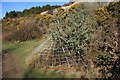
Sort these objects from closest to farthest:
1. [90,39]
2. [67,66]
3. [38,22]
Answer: [67,66] → [90,39] → [38,22]

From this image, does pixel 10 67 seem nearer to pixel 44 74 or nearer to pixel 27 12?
pixel 44 74

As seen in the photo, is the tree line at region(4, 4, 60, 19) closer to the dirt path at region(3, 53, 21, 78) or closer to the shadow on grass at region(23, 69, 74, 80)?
the dirt path at region(3, 53, 21, 78)

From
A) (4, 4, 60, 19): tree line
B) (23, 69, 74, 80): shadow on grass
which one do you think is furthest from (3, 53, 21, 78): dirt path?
(4, 4, 60, 19): tree line

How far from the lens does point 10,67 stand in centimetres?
788

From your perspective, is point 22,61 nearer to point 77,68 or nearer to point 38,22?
point 77,68

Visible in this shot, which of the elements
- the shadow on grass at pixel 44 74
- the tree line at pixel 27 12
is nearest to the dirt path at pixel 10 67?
the shadow on grass at pixel 44 74

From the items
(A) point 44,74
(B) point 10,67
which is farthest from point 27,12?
(A) point 44,74

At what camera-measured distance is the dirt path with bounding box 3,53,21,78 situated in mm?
7033

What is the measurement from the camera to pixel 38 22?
13070 mm

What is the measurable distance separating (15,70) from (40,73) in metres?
1.00

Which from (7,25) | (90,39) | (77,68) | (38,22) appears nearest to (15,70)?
(77,68)

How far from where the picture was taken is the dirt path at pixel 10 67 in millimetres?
7033

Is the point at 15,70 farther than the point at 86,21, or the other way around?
the point at 86,21

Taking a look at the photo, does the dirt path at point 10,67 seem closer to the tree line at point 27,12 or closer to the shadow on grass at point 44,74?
the shadow on grass at point 44,74
